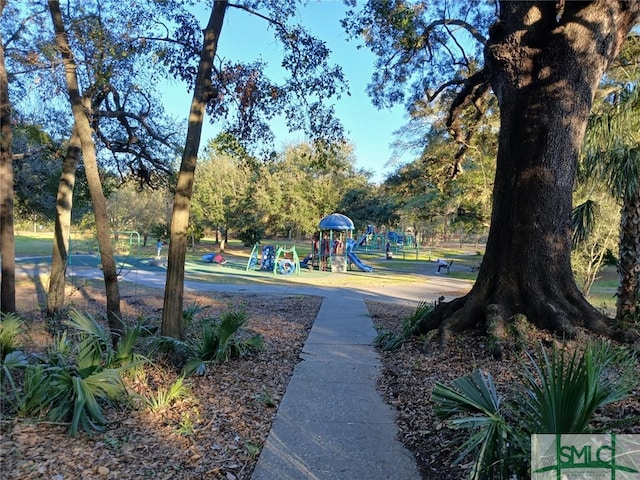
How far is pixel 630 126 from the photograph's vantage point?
756 cm

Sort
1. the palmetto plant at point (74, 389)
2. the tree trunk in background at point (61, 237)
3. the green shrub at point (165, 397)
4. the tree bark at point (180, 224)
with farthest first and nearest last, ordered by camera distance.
→ the tree trunk in background at point (61, 237) < the tree bark at point (180, 224) < the green shrub at point (165, 397) < the palmetto plant at point (74, 389)

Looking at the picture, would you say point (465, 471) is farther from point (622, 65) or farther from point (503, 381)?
point (622, 65)

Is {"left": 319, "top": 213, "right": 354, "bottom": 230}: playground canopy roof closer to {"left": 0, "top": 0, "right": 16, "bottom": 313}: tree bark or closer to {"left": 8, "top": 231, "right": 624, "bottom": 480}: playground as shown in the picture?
{"left": 8, "top": 231, "right": 624, "bottom": 480}: playground

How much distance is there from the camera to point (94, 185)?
605cm

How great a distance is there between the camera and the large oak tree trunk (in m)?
5.59

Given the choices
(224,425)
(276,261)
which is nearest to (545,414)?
(224,425)

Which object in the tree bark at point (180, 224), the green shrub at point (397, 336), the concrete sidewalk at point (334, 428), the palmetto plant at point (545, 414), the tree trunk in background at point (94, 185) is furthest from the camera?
the green shrub at point (397, 336)

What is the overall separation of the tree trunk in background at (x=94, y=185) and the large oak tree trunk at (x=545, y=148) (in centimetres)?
471

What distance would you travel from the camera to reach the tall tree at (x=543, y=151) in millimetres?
5590

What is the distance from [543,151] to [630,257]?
11.0ft

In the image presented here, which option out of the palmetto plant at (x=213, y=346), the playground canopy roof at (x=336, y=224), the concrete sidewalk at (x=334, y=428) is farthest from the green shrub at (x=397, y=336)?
the playground canopy roof at (x=336, y=224)

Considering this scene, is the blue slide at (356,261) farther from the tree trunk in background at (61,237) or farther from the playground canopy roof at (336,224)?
the tree trunk in background at (61,237)

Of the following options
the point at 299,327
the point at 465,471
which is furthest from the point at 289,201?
the point at 465,471

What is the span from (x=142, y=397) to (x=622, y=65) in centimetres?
1089
